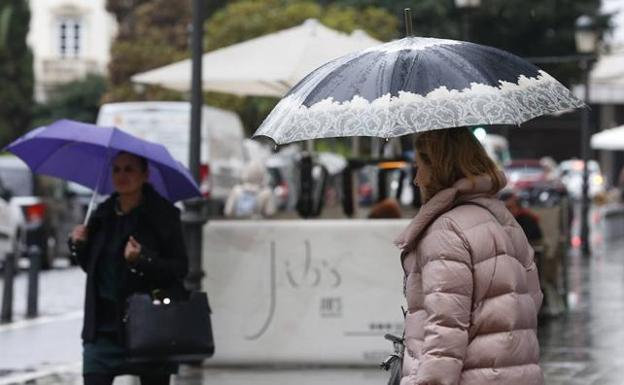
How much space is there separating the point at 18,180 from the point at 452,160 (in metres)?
24.4

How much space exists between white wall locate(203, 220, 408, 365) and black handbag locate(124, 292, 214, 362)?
4205 millimetres

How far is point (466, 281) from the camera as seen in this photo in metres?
5.17

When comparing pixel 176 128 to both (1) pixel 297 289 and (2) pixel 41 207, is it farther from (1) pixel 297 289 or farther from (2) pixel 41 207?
(1) pixel 297 289

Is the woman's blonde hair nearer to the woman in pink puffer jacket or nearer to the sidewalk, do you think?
the woman in pink puffer jacket

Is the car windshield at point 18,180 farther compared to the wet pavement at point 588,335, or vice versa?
the car windshield at point 18,180

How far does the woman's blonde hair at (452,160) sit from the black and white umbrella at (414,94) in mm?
74

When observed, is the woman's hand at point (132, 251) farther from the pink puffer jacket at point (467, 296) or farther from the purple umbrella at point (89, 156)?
the pink puffer jacket at point (467, 296)

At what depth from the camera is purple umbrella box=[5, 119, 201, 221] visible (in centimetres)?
845

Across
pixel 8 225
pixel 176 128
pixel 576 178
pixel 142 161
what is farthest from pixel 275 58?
pixel 576 178

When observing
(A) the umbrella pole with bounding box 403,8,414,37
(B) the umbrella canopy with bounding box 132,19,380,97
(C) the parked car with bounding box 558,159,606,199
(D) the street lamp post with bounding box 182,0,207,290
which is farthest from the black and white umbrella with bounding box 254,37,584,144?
(C) the parked car with bounding box 558,159,606,199

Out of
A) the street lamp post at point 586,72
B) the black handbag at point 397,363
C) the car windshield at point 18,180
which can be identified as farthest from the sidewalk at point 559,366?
the street lamp post at point 586,72

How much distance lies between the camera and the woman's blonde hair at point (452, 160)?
543cm

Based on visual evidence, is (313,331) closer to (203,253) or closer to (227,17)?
(203,253)

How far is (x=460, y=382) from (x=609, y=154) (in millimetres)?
87751
